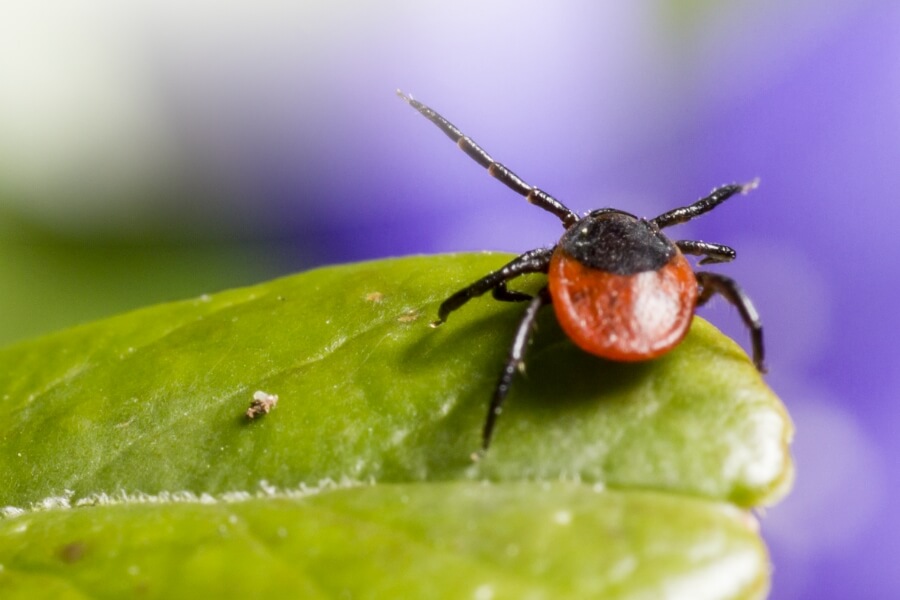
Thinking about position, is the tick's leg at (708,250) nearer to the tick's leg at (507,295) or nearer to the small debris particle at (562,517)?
the tick's leg at (507,295)

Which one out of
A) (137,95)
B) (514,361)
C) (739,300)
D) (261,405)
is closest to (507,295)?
(514,361)

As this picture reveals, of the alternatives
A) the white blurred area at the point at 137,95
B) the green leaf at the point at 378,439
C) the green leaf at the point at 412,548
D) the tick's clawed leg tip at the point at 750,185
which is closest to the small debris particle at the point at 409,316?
the green leaf at the point at 378,439

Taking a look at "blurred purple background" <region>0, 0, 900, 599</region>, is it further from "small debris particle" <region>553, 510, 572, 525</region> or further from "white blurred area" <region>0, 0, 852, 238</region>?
"small debris particle" <region>553, 510, 572, 525</region>

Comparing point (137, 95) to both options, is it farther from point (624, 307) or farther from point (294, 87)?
point (624, 307)

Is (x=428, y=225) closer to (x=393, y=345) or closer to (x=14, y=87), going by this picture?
(x=14, y=87)

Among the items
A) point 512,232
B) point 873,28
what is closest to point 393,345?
point 512,232

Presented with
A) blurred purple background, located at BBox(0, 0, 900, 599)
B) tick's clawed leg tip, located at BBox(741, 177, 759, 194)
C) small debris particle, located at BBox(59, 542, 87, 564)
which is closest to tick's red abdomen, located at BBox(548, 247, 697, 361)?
tick's clawed leg tip, located at BBox(741, 177, 759, 194)

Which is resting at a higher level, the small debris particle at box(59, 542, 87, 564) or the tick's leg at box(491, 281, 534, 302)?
the tick's leg at box(491, 281, 534, 302)
